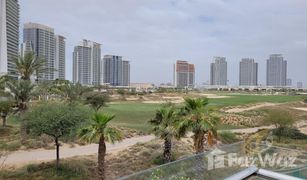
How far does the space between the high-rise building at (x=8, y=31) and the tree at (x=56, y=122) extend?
59897mm

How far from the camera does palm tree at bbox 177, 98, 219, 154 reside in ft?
63.4

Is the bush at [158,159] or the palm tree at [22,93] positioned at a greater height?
the palm tree at [22,93]

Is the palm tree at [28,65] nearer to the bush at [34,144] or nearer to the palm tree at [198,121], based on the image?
the bush at [34,144]

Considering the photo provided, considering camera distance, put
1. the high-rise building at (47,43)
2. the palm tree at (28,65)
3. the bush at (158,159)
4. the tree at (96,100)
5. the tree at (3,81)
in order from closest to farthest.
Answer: the bush at (158,159)
the palm tree at (28,65)
the tree at (3,81)
the tree at (96,100)
the high-rise building at (47,43)

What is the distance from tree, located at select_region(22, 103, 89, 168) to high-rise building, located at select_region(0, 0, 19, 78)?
5990cm

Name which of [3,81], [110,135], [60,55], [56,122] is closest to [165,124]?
[110,135]

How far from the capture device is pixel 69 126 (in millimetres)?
23719

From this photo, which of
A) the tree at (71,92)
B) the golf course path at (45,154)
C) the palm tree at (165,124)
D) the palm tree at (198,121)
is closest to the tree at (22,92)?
the golf course path at (45,154)

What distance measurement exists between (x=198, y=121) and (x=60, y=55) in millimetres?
135458

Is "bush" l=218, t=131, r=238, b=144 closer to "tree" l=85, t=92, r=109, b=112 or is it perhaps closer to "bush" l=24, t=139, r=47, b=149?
"bush" l=24, t=139, r=47, b=149

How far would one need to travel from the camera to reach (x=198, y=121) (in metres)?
19.6

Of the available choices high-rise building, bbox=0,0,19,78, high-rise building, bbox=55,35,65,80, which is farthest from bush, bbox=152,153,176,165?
high-rise building, bbox=55,35,65,80

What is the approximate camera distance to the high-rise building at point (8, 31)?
281 feet

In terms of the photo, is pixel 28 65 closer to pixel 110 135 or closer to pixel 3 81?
pixel 3 81
